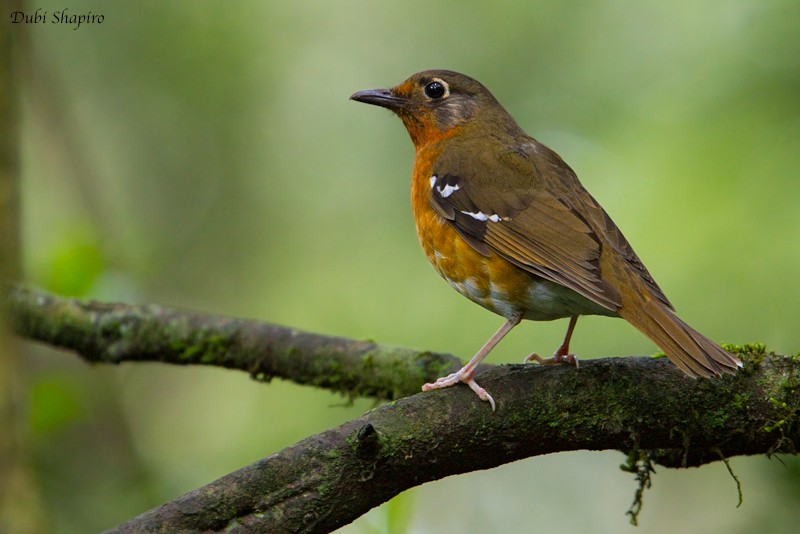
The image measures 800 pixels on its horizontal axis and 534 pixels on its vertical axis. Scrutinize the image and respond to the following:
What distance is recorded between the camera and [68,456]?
5.62 metres

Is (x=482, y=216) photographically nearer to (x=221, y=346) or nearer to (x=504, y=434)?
(x=504, y=434)

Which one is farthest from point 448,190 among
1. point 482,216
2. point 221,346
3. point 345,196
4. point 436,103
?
point 345,196

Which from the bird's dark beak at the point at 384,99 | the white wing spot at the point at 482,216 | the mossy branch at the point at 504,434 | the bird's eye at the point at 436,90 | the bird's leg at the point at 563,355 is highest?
the bird's eye at the point at 436,90

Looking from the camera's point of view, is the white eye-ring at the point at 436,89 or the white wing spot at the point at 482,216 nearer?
the white wing spot at the point at 482,216

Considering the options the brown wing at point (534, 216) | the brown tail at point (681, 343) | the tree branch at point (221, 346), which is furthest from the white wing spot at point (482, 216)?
the brown tail at point (681, 343)

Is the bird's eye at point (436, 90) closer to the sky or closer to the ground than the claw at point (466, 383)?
closer to the sky

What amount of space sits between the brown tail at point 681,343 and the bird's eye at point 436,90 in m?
2.08

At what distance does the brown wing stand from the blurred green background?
172cm

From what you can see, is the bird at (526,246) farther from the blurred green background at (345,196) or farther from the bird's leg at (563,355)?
the blurred green background at (345,196)

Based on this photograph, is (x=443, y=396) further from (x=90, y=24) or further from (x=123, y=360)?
(x=90, y=24)

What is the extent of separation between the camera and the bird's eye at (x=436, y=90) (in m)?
5.03

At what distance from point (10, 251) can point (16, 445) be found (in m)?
0.85

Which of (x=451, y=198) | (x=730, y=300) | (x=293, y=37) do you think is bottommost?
(x=451, y=198)

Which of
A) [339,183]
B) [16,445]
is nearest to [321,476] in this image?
[16,445]
